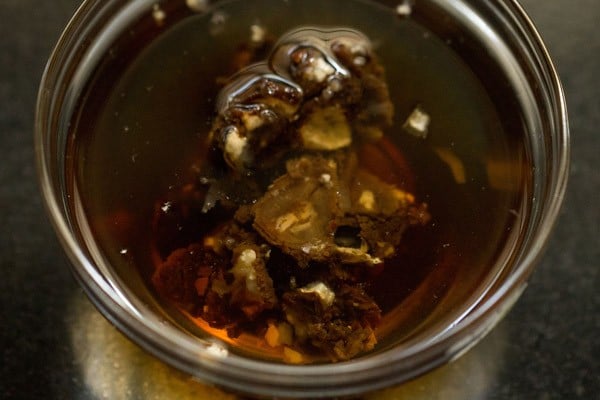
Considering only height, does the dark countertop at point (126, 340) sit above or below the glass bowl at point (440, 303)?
below

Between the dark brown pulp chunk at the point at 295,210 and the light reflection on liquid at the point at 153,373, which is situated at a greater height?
the dark brown pulp chunk at the point at 295,210

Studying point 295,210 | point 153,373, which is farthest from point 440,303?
point 153,373

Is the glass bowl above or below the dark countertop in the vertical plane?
above

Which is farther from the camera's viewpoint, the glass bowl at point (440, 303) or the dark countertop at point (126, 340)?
the dark countertop at point (126, 340)

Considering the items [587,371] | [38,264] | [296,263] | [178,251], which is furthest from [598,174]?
[38,264]

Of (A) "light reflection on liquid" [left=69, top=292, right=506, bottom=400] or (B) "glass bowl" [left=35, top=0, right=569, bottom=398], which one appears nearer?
(B) "glass bowl" [left=35, top=0, right=569, bottom=398]
